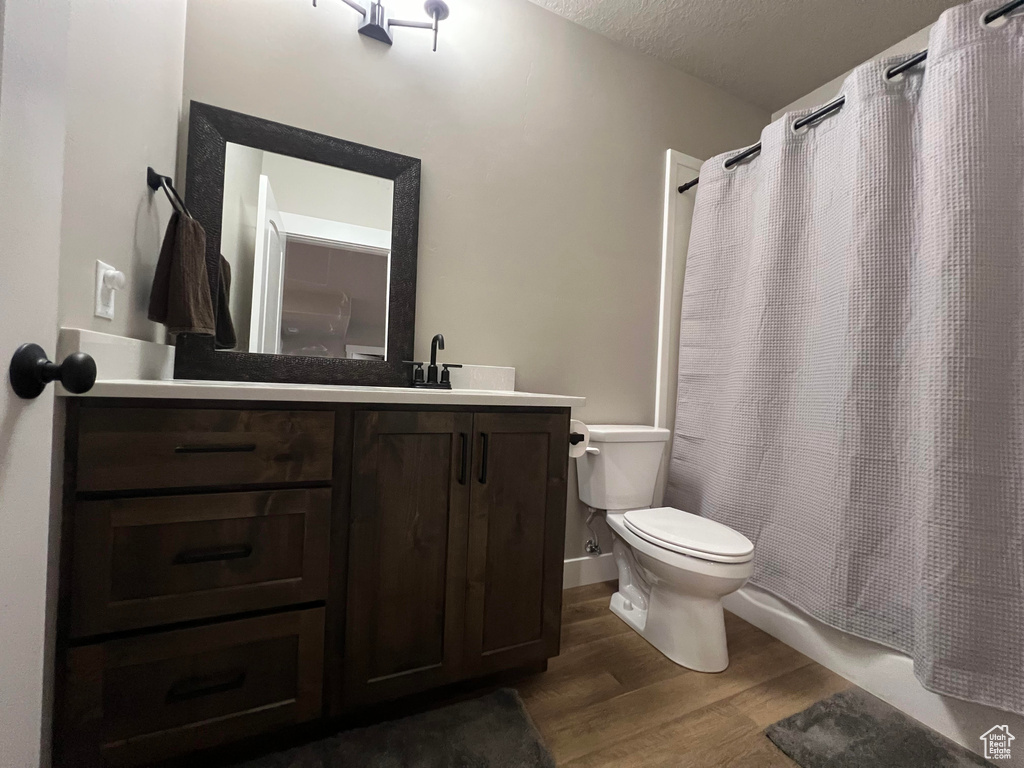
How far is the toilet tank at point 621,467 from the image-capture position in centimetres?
188

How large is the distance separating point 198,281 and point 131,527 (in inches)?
26.4

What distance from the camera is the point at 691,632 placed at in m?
1.56

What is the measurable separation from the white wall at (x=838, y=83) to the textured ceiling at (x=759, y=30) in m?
0.03

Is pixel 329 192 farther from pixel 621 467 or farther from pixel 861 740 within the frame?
pixel 861 740

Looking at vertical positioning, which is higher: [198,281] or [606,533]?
[198,281]

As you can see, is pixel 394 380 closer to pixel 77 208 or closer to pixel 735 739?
pixel 77 208

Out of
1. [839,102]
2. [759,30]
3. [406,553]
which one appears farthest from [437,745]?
[759,30]

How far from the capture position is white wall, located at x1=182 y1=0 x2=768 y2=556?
5.14 feet

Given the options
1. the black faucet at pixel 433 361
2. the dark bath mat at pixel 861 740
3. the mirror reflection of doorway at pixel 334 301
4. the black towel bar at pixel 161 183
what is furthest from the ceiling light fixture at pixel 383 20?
the dark bath mat at pixel 861 740

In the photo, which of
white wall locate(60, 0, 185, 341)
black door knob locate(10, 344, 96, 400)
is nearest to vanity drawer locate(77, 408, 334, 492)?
white wall locate(60, 0, 185, 341)

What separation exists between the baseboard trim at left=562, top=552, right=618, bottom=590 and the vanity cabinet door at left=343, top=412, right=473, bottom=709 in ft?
3.00

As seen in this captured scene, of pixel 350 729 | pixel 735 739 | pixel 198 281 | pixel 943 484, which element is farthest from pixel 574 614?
pixel 198 281

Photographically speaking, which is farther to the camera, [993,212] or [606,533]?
[606,533]

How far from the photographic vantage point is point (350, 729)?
3.91 ft
